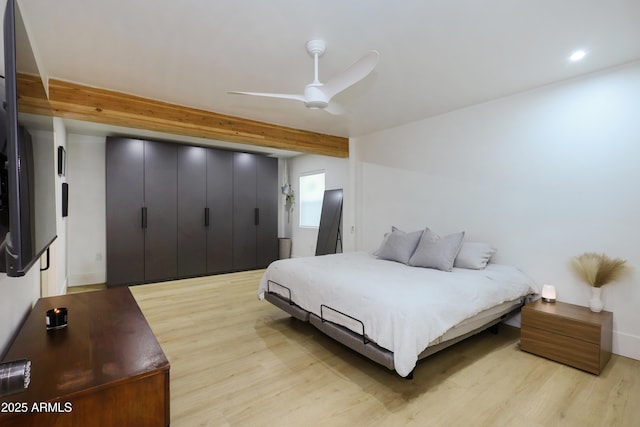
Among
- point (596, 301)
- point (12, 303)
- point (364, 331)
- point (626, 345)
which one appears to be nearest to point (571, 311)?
point (596, 301)

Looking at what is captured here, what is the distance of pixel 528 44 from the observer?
2236mm

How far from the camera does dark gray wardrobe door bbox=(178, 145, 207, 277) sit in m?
5.31

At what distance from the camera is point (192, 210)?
→ 5422 mm

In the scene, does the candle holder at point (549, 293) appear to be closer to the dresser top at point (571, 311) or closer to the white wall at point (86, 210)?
the dresser top at point (571, 311)

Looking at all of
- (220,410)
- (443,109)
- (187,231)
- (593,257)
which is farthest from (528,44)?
(187,231)

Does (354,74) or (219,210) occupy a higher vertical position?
(354,74)

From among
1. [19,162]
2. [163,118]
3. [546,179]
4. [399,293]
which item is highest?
[163,118]

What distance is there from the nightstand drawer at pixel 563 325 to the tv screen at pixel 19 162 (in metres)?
3.40

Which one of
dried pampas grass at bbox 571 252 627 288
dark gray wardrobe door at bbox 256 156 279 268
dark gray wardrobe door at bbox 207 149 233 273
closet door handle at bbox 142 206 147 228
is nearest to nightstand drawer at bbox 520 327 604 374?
dried pampas grass at bbox 571 252 627 288

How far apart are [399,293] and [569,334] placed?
153cm

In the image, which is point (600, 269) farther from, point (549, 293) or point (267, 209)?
point (267, 209)

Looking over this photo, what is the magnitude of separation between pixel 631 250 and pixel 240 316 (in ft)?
12.7

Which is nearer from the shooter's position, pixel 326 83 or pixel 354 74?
pixel 354 74

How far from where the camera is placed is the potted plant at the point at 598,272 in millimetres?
2570
